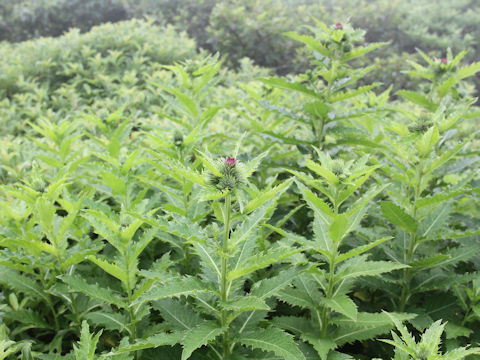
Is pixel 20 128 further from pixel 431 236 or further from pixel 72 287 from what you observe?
pixel 431 236

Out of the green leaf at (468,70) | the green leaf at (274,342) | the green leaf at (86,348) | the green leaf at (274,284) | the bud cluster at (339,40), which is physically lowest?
the green leaf at (274,342)

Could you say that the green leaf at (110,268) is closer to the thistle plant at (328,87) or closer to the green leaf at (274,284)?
the green leaf at (274,284)

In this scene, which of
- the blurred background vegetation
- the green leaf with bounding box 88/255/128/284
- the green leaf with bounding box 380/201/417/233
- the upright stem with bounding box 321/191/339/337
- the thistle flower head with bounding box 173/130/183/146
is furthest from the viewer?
the blurred background vegetation

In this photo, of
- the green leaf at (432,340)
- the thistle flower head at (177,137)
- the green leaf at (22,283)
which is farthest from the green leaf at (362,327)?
the green leaf at (22,283)

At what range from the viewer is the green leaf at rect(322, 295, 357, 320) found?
1641mm

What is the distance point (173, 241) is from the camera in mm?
2293

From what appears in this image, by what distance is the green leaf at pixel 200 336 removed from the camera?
1438 millimetres

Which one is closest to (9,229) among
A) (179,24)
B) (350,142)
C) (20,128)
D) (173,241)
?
(173,241)

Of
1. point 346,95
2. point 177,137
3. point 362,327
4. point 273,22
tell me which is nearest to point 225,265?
point 362,327

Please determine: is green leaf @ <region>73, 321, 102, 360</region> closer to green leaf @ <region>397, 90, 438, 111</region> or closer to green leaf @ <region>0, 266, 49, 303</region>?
green leaf @ <region>0, 266, 49, 303</region>

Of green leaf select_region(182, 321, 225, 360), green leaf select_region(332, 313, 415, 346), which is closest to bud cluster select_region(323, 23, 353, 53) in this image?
green leaf select_region(332, 313, 415, 346)

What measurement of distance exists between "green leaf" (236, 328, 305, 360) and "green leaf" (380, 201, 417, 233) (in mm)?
840

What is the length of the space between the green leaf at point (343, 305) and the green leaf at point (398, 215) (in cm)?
53

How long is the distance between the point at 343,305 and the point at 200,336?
2.14 feet
